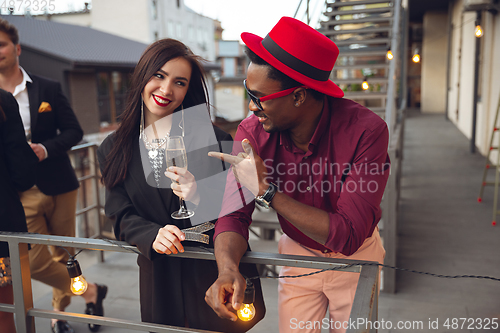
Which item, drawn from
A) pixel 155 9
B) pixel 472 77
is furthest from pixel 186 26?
pixel 472 77

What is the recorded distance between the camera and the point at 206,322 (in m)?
1.63

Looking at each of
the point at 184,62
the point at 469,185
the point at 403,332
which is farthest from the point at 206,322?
the point at 469,185

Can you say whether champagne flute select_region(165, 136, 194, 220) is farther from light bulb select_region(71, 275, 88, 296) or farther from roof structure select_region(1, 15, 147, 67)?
roof structure select_region(1, 15, 147, 67)

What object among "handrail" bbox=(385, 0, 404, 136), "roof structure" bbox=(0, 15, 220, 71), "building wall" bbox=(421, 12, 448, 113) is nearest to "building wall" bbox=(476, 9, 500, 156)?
"handrail" bbox=(385, 0, 404, 136)

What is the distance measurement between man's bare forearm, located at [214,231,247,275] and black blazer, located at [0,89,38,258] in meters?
1.07

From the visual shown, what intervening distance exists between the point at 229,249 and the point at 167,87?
0.69m

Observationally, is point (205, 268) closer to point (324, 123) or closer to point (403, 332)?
point (324, 123)

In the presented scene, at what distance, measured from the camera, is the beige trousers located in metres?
2.47

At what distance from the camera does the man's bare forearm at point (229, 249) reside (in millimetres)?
1313

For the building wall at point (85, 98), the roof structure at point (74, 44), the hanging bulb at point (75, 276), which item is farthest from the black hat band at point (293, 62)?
the building wall at point (85, 98)

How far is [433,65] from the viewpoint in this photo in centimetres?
1797

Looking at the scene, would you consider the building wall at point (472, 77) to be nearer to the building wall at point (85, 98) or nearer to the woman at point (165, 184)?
the woman at point (165, 184)

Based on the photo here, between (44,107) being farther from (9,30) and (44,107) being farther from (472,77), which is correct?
(472,77)

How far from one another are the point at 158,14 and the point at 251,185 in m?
24.5
